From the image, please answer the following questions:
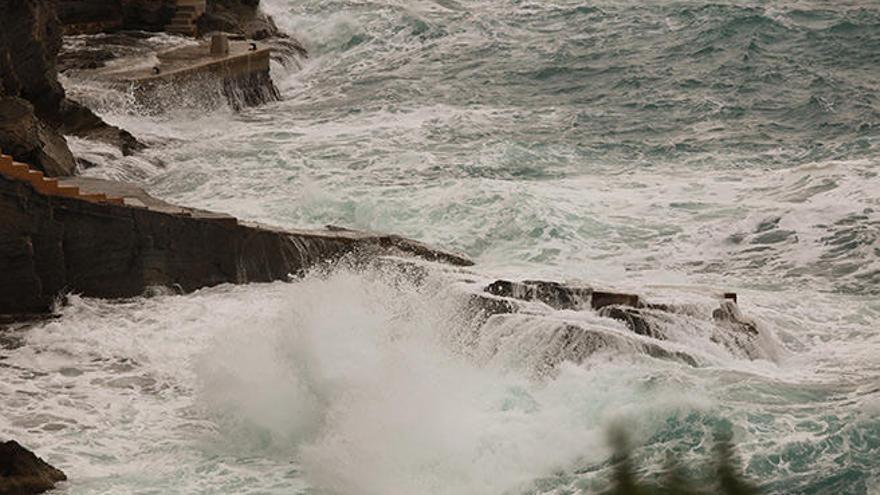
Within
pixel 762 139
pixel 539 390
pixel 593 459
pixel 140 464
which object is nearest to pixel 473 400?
pixel 539 390

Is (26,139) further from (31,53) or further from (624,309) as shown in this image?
(624,309)

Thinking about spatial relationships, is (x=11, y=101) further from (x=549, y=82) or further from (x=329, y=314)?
(x=549, y=82)

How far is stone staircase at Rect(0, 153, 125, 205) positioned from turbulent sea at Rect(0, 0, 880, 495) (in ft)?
3.45

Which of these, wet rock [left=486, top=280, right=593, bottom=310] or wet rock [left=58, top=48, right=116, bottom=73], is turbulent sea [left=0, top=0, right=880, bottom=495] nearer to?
wet rock [left=486, top=280, right=593, bottom=310]

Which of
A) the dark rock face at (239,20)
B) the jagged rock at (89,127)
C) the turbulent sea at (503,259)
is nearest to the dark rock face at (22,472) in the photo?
the turbulent sea at (503,259)

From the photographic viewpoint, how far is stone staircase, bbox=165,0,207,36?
29.3 meters

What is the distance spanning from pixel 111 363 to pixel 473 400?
11.7ft

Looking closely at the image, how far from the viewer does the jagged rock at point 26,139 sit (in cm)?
1628

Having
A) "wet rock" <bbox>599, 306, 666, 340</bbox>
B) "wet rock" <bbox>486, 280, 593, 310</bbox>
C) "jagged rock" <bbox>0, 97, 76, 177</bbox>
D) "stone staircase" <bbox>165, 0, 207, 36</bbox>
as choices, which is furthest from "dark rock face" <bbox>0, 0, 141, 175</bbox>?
"stone staircase" <bbox>165, 0, 207, 36</bbox>

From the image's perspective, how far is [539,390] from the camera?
1193 centimetres

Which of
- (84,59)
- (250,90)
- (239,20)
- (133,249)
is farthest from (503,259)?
(239,20)

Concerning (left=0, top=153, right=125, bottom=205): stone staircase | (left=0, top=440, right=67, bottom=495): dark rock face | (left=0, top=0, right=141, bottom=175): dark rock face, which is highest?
(left=0, top=0, right=141, bottom=175): dark rock face

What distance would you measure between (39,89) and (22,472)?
973 cm

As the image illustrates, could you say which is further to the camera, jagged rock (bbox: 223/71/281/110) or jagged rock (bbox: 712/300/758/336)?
jagged rock (bbox: 223/71/281/110)
